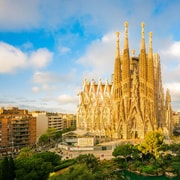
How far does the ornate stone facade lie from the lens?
142 feet

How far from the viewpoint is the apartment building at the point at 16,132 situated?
35875 millimetres

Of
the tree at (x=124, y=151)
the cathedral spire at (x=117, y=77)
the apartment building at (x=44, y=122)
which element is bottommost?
the tree at (x=124, y=151)

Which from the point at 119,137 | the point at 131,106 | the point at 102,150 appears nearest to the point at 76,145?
the point at 102,150

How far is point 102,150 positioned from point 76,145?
3.85 m

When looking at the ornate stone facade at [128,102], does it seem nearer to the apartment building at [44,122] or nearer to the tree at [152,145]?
the apartment building at [44,122]

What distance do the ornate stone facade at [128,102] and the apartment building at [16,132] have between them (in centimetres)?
1308

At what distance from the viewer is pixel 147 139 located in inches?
1067

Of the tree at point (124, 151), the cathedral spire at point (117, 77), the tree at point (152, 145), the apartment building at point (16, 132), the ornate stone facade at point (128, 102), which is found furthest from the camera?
the cathedral spire at point (117, 77)

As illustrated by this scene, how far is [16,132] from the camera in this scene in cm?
3784

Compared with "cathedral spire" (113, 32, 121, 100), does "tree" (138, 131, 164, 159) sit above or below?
below

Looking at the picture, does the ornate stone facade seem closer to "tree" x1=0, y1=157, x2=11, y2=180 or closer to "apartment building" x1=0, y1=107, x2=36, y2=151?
"apartment building" x1=0, y1=107, x2=36, y2=151

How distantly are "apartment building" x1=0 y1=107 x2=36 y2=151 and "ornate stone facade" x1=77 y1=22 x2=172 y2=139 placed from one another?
42.9 ft

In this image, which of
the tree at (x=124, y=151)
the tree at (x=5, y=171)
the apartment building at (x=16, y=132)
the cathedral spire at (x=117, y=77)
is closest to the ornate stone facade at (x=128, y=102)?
the cathedral spire at (x=117, y=77)

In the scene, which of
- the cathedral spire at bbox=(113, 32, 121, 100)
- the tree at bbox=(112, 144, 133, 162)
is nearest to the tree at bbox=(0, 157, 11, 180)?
the tree at bbox=(112, 144, 133, 162)
